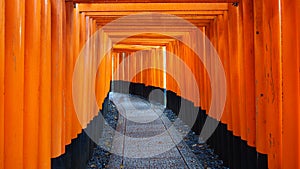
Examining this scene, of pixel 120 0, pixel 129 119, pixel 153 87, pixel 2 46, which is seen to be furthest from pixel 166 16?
pixel 153 87

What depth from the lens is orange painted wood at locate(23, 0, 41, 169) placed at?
2887 mm

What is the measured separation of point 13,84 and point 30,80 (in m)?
0.43

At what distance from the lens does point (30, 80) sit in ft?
9.59

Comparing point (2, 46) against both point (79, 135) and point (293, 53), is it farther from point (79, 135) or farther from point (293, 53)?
point (79, 135)

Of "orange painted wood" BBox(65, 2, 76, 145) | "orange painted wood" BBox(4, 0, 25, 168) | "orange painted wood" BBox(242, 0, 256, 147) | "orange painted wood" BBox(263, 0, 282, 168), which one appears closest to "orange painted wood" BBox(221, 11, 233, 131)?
"orange painted wood" BBox(242, 0, 256, 147)

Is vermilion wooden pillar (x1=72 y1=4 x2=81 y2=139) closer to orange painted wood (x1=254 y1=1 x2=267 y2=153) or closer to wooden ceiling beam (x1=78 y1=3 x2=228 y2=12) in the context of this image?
wooden ceiling beam (x1=78 y1=3 x2=228 y2=12)

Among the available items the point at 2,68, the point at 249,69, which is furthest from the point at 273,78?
the point at 2,68

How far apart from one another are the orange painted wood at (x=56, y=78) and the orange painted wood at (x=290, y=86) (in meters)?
2.32

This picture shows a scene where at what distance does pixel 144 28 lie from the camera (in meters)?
8.98

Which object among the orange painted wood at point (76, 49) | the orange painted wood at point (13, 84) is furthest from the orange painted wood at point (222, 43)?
the orange painted wood at point (13, 84)

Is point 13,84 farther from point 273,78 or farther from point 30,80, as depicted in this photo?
point 273,78

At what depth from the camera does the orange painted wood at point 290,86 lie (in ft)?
9.48

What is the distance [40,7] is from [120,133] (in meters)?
8.25

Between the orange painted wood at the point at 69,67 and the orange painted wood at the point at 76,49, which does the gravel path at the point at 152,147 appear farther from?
the orange painted wood at the point at 69,67
